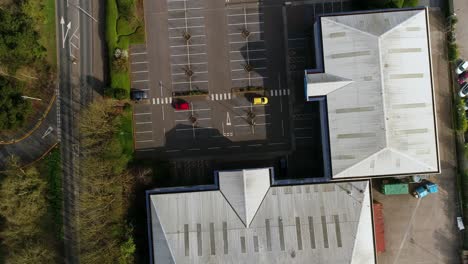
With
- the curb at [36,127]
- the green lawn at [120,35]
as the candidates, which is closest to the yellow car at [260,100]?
the green lawn at [120,35]

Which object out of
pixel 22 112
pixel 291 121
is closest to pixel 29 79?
pixel 22 112

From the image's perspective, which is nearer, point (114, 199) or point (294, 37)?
point (114, 199)

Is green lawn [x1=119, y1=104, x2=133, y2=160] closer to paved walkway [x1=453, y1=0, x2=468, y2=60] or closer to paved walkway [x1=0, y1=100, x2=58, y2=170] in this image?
paved walkway [x1=0, y1=100, x2=58, y2=170]

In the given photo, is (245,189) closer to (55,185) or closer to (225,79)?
(225,79)

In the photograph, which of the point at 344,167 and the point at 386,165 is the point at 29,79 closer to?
the point at 344,167

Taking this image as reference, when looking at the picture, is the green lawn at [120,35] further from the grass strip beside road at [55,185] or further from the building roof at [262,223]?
the building roof at [262,223]
